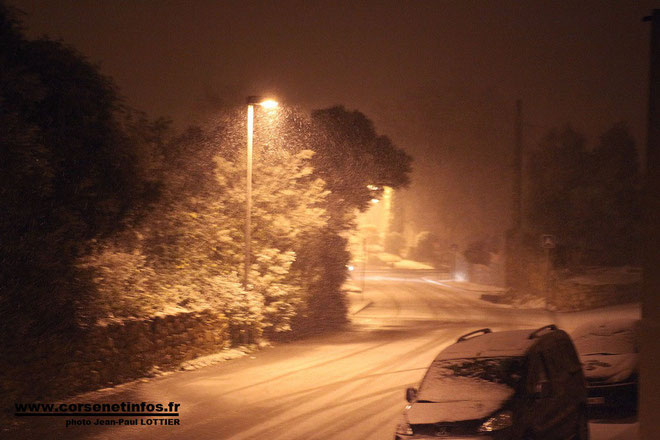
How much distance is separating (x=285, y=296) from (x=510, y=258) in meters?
23.3

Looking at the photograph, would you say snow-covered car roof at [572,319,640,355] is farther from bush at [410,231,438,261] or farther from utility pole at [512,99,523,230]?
bush at [410,231,438,261]

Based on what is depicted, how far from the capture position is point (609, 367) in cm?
1053

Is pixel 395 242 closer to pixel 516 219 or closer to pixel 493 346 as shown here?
pixel 516 219

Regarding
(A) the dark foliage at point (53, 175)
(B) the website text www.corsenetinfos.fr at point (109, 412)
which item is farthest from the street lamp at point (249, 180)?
(B) the website text www.corsenetinfos.fr at point (109, 412)

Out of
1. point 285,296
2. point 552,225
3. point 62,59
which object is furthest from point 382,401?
point 552,225

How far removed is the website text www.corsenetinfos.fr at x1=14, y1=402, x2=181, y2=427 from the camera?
33.1ft

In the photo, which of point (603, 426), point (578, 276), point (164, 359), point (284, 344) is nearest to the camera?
point (603, 426)

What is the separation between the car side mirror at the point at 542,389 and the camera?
7.39m

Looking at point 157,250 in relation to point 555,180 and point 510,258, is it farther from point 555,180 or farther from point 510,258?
point 555,180

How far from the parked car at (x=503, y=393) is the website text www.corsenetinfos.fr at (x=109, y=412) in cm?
434

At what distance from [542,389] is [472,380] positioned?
817mm

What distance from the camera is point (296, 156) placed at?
22.5m

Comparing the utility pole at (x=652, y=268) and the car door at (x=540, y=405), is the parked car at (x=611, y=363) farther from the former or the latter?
the utility pole at (x=652, y=268)

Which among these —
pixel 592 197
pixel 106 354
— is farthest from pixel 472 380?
pixel 592 197
